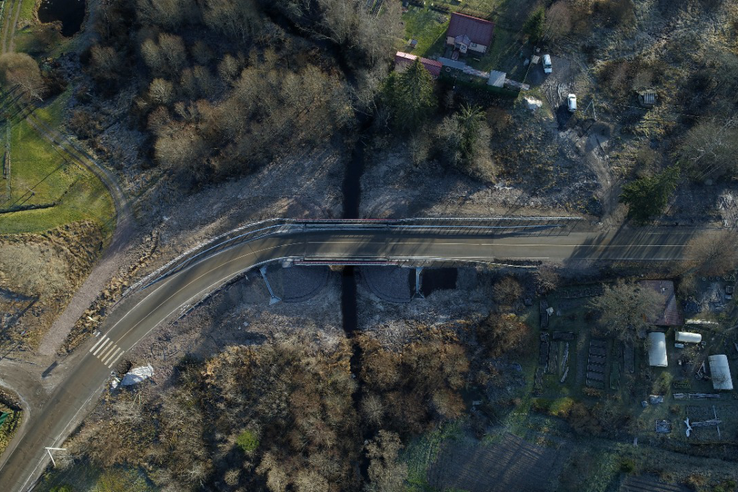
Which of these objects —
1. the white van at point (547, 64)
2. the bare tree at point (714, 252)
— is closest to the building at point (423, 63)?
the white van at point (547, 64)

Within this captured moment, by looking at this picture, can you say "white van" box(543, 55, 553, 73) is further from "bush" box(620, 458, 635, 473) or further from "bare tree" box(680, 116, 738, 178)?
"bush" box(620, 458, 635, 473)

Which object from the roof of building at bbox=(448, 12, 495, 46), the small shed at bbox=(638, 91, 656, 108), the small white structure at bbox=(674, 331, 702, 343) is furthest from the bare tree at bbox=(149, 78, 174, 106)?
the small white structure at bbox=(674, 331, 702, 343)

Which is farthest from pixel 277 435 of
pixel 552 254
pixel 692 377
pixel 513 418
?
pixel 692 377

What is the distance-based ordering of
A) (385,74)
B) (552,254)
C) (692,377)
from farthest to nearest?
(385,74), (552,254), (692,377)

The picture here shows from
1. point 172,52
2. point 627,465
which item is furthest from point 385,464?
point 172,52

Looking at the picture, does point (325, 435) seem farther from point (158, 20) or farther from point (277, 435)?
point (158, 20)

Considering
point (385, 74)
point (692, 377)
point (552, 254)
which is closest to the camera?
point (692, 377)

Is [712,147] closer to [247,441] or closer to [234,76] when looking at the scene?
[234,76]
